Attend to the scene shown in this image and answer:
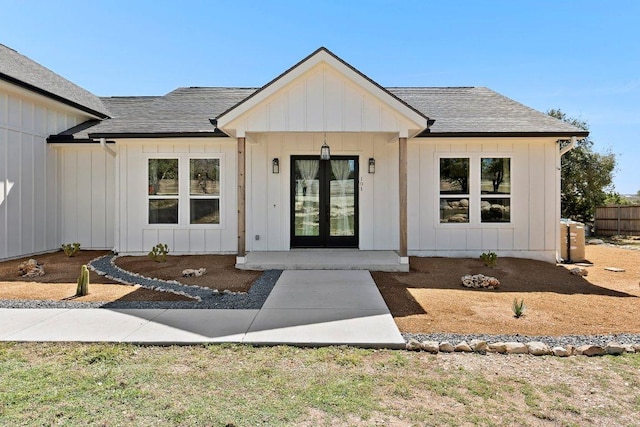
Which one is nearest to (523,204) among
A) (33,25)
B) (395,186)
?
(395,186)

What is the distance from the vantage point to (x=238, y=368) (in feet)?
11.4

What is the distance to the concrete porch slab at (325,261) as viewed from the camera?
7957mm

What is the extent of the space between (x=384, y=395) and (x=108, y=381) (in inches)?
94.8

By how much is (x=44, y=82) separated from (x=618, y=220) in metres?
23.6

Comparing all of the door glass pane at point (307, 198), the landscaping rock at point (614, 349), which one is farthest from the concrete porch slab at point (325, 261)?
the landscaping rock at point (614, 349)

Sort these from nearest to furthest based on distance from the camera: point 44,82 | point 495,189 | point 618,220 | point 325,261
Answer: point 325,261, point 495,189, point 44,82, point 618,220

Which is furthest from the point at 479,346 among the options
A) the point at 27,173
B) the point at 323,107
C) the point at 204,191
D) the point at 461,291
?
the point at 27,173

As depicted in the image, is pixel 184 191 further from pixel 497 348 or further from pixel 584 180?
pixel 584 180

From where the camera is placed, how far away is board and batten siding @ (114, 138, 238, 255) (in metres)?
9.59

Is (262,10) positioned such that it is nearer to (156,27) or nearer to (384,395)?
(156,27)

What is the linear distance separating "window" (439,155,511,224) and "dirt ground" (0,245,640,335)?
1.19m

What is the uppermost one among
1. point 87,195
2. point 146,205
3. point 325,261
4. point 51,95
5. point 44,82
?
point 44,82

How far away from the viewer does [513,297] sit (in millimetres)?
6176

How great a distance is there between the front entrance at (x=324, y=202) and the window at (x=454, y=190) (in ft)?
7.46
